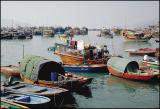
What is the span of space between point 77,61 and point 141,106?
13.2m

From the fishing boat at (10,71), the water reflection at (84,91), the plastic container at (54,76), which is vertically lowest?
the water reflection at (84,91)

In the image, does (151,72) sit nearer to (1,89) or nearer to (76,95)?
(76,95)

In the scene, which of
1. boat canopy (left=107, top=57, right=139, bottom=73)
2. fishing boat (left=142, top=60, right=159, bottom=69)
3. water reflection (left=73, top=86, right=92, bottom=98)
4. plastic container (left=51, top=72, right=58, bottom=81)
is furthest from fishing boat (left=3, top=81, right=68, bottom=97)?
fishing boat (left=142, top=60, right=159, bottom=69)

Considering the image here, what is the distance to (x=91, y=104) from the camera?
753 inches

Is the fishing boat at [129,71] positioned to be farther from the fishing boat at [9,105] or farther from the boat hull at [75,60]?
the fishing boat at [9,105]

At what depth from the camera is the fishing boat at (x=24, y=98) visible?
632 inches

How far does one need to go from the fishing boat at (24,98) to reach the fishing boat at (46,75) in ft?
9.82

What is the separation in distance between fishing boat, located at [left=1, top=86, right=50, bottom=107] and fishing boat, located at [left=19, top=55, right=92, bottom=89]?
2994 mm

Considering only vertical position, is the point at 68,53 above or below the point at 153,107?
above

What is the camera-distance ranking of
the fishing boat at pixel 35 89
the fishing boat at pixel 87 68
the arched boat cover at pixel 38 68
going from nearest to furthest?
the fishing boat at pixel 35 89 → the arched boat cover at pixel 38 68 → the fishing boat at pixel 87 68

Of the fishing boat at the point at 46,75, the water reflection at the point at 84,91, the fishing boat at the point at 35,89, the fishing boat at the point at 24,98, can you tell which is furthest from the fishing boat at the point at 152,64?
the fishing boat at the point at 24,98

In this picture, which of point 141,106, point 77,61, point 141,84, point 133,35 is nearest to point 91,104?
point 141,106

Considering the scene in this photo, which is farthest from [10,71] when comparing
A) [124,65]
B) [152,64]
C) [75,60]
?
[152,64]

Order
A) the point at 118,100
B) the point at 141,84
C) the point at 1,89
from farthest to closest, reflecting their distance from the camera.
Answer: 1. the point at 141,84
2. the point at 118,100
3. the point at 1,89
